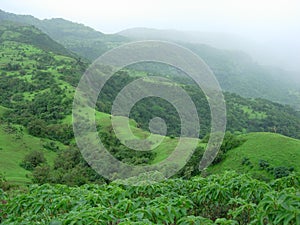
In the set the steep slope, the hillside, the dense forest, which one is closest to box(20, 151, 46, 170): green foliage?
the dense forest

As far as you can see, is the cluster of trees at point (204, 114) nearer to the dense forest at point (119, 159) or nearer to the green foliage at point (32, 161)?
the dense forest at point (119, 159)

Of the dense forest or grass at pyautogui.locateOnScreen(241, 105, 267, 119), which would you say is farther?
grass at pyautogui.locateOnScreen(241, 105, 267, 119)

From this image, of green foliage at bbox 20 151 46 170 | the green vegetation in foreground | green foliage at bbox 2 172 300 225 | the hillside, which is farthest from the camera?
the hillside

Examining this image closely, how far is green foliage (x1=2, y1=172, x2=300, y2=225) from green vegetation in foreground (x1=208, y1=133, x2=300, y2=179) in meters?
31.6

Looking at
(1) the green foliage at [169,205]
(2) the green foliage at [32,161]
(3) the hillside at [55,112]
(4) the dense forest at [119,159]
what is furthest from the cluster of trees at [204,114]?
(1) the green foliage at [169,205]

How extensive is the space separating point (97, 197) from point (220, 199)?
371 centimetres

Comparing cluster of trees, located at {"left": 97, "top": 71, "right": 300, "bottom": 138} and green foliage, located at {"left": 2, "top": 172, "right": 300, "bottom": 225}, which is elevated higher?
green foliage, located at {"left": 2, "top": 172, "right": 300, "bottom": 225}

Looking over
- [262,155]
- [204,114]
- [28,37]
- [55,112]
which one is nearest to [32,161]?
[55,112]

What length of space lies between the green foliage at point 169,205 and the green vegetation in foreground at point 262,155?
31576 millimetres

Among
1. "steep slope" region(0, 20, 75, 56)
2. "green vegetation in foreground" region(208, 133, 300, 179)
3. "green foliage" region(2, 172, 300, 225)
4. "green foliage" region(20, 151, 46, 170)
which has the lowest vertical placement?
"green foliage" region(20, 151, 46, 170)

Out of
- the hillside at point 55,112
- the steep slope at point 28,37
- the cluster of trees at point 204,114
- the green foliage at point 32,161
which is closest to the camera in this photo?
the green foliage at point 32,161

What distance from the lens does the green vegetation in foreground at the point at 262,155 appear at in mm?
42312

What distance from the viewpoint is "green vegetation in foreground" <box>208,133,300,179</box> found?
42312 millimetres

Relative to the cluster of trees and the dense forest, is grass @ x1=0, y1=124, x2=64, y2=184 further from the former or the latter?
the cluster of trees
